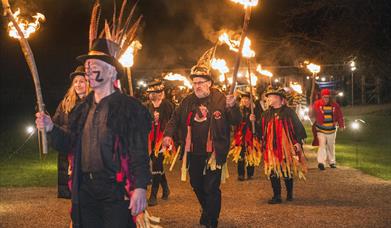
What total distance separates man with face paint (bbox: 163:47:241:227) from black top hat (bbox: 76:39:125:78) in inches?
101

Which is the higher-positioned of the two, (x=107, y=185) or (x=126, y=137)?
(x=126, y=137)

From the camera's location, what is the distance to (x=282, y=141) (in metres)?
9.89

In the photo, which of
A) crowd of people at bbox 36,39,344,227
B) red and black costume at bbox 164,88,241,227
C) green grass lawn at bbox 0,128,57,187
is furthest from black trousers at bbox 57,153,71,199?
green grass lawn at bbox 0,128,57,187

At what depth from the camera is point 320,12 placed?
26938mm

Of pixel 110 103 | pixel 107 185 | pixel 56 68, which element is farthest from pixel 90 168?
pixel 56 68

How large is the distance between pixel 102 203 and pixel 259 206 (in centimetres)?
501

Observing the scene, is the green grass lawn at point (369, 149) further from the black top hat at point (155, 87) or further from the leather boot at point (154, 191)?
the black top hat at point (155, 87)

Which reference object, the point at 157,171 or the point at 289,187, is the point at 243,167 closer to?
the point at 289,187

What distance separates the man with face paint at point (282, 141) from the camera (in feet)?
31.7

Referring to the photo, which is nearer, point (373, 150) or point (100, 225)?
point (100, 225)

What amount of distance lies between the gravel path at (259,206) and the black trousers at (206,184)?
0.52m

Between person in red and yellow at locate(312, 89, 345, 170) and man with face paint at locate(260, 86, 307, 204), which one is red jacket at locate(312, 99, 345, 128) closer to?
person in red and yellow at locate(312, 89, 345, 170)

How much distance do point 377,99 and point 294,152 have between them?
4403 cm

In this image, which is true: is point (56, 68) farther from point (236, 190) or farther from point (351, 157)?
point (236, 190)
